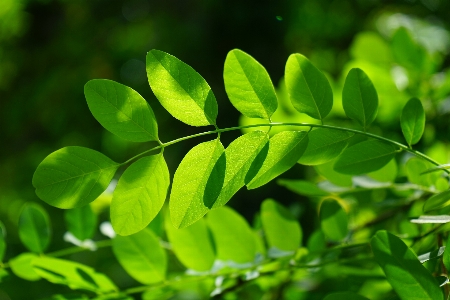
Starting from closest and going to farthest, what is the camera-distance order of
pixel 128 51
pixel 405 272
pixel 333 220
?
pixel 405 272, pixel 333 220, pixel 128 51

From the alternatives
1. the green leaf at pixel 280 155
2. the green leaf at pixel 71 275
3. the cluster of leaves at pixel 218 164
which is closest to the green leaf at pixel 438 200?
the cluster of leaves at pixel 218 164

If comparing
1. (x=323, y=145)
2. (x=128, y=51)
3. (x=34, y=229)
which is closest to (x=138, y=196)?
(x=323, y=145)

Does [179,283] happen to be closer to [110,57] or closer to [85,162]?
[85,162]

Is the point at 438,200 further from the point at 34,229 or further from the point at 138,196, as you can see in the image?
the point at 34,229

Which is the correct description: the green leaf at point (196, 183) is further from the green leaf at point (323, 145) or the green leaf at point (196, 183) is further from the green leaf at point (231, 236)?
the green leaf at point (231, 236)

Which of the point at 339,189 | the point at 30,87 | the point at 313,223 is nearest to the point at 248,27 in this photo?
the point at 313,223

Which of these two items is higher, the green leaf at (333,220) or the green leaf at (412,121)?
the green leaf at (412,121)
